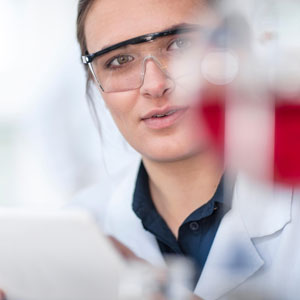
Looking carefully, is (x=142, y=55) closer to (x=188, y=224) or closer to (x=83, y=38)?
(x=83, y=38)

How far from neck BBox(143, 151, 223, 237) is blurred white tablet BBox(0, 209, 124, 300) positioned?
0.60ft

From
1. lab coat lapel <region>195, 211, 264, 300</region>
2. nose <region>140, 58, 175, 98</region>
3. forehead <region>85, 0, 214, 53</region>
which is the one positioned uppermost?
forehead <region>85, 0, 214, 53</region>

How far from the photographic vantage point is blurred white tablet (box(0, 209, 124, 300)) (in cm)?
69

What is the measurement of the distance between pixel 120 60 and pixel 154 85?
8 centimetres

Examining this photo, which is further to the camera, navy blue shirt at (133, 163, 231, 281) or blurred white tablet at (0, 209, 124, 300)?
navy blue shirt at (133, 163, 231, 281)

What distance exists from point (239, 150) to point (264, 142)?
0.14 feet

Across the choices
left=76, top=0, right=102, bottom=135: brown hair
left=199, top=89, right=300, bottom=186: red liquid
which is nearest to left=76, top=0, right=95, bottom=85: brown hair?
left=76, top=0, right=102, bottom=135: brown hair

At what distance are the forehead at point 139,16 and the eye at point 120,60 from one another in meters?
0.03

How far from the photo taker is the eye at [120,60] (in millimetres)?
799

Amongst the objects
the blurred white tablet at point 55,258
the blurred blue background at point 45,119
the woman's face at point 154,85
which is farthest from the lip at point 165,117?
the blurred white tablet at point 55,258

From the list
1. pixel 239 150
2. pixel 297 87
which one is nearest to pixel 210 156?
pixel 239 150

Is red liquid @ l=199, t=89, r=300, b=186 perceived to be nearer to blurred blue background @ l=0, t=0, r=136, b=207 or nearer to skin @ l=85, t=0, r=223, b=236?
skin @ l=85, t=0, r=223, b=236

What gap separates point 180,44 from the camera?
765mm

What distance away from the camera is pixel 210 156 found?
2.64 ft
